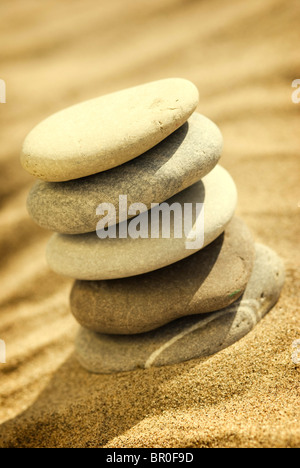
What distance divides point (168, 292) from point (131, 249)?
0.23 metres

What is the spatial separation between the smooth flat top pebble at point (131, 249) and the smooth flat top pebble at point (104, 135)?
0.28 m

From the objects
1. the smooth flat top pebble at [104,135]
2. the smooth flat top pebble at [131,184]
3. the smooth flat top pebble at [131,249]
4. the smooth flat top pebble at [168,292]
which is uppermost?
the smooth flat top pebble at [104,135]

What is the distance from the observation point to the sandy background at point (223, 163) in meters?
1.50

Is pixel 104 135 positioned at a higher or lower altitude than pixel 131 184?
higher

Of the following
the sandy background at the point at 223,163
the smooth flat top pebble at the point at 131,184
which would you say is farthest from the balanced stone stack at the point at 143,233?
the sandy background at the point at 223,163

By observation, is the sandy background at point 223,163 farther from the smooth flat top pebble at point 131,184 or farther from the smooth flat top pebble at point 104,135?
the smooth flat top pebble at point 104,135

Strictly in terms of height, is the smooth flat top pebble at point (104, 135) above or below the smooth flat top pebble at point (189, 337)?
above

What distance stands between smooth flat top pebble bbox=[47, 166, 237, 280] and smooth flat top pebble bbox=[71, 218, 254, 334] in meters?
0.13

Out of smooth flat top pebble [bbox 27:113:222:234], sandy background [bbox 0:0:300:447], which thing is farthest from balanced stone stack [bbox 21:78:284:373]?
sandy background [bbox 0:0:300:447]

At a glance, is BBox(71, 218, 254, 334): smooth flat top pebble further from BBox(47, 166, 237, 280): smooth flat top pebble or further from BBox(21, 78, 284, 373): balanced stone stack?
BBox(47, 166, 237, 280): smooth flat top pebble

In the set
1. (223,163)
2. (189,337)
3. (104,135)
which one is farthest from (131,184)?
(223,163)

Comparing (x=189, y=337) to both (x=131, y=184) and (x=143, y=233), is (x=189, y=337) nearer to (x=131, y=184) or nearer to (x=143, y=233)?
(x=143, y=233)

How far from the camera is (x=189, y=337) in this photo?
1698 millimetres

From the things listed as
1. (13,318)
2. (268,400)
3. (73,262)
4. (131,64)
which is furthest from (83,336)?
(131,64)
